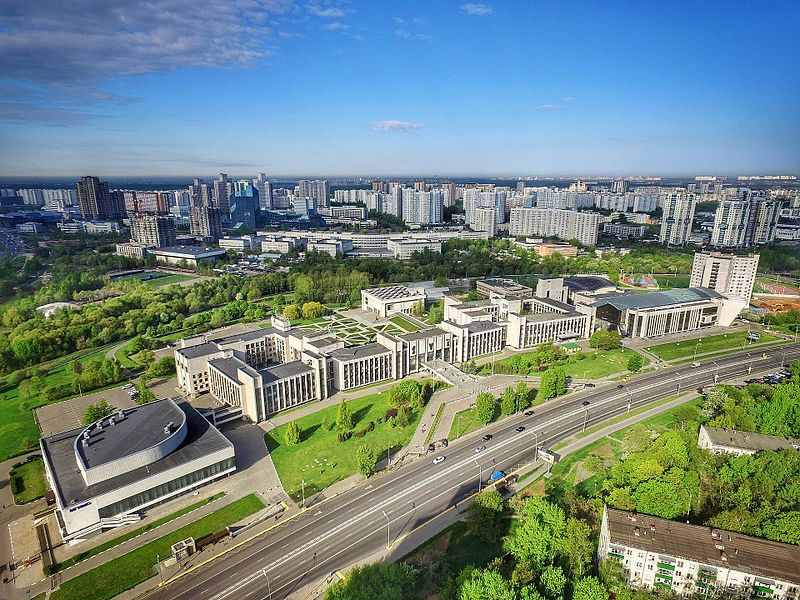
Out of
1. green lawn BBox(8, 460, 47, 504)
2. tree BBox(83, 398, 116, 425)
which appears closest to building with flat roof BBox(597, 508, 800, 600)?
green lawn BBox(8, 460, 47, 504)

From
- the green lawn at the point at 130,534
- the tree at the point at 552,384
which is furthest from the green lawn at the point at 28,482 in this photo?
the tree at the point at 552,384

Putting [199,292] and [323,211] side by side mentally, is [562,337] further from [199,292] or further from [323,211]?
[323,211]

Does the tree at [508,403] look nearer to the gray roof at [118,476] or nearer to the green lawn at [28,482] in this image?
the gray roof at [118,476]

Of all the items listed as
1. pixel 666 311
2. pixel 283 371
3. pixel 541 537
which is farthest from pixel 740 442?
pixel 283 371

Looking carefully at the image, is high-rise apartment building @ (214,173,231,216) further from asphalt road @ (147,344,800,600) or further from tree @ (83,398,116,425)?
asphalt road @ (147,344,800,600)

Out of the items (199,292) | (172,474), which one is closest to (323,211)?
(199,292)
